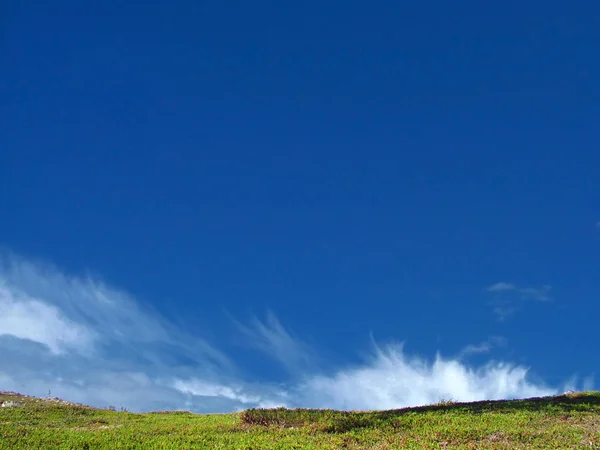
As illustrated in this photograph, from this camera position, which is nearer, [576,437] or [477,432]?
[576,437]

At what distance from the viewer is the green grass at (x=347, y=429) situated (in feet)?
74.6

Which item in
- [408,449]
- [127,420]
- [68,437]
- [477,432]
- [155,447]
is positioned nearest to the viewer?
[408,449]

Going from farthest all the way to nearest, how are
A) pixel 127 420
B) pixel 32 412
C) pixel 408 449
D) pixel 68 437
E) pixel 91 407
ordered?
pixel 91 407 → pixel 32 412 → pixel 127 420 → pixel 68 437 → pixel 408 449

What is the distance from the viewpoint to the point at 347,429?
26.4 meters

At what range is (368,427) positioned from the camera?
87.0ft

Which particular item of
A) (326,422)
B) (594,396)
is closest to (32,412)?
(326,422)

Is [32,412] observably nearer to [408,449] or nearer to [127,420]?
[127,420]

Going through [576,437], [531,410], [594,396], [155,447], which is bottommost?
[155,447]

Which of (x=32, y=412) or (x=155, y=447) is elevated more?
(x=32, y=412)

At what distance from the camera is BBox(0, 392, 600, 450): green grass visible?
74.6ft

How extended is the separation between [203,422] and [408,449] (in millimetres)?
15680

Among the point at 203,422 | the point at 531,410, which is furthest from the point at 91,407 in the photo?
the point at 531,410

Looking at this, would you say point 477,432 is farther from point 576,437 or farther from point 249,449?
point 249,449

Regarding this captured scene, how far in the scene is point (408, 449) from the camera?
70.2ft
